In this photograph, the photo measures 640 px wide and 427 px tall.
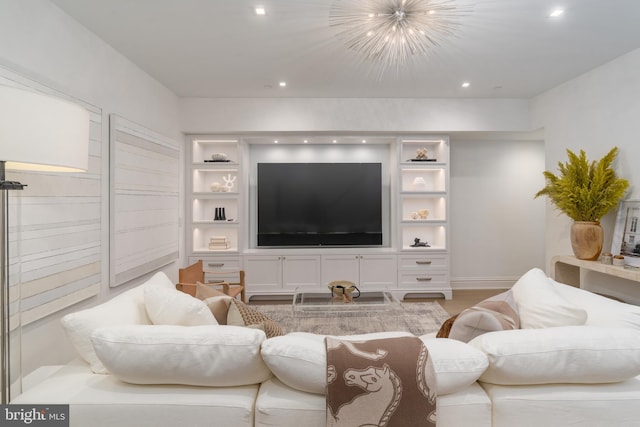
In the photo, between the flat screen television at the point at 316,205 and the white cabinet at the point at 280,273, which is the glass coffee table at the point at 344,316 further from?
the flat screen television at the point at 316,205

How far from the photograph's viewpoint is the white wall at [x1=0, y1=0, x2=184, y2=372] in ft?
6.54

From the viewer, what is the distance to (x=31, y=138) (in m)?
1.26

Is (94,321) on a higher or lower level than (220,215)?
lower

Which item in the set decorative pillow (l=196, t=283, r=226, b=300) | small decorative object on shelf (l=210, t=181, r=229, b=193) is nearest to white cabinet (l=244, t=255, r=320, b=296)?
small decorative object on shelf (l=210, t=181, r=229, b=193)

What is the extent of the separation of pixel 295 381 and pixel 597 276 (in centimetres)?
390

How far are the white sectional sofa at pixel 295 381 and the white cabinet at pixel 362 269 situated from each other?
11.2ft

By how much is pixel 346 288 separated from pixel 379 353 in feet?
6.99

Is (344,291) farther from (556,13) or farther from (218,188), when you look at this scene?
(556,13)

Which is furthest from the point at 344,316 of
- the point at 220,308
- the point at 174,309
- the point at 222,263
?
the point at 222,263

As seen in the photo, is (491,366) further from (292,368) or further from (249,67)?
(249,67)

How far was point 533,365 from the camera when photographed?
1155mm

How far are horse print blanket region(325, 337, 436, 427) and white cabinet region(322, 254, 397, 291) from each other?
11.6 ft

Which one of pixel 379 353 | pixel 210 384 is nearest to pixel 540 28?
pixel 379 353

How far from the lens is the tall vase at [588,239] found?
318 cm
